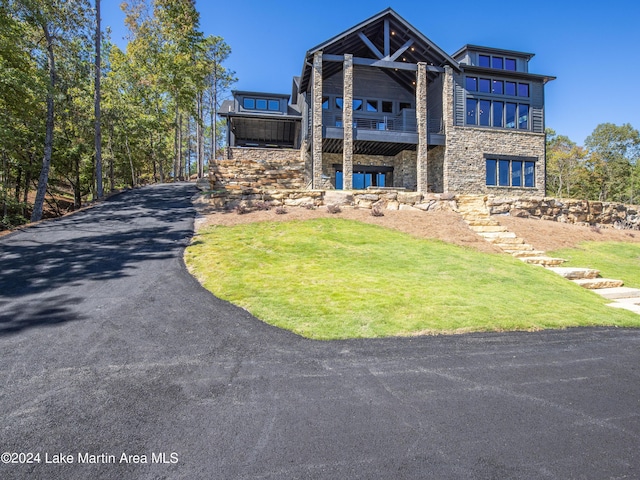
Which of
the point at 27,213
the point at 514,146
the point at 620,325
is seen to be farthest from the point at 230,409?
the point at 27,213

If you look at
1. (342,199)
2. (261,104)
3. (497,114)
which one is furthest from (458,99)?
(261,104)

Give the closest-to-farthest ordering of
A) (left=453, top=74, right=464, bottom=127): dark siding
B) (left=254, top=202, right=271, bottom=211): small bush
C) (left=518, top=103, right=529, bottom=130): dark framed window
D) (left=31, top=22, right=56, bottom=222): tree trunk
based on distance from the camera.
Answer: (left=254, top=202, right=271, bottom=211): small bush < (left=31, top=22, right=56, bottom=222): tree trunk < (left=453, top=74, right=464, bottom=127): dark siding < (left=518, top=103, right=529, bottom=130): dark framed window

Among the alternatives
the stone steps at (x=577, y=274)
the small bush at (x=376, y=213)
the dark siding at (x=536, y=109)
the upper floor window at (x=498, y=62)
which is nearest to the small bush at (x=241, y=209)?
the small bush at (x=376, y=213)

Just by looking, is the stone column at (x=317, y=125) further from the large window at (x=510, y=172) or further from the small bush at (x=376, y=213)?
the large window at (x=510, y=172)

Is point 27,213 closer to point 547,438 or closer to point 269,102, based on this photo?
point 269,102

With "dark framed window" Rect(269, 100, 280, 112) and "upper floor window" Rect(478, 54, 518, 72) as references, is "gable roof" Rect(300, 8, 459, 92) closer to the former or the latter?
"upper floor window" Rect(478, 54, 518, 72)

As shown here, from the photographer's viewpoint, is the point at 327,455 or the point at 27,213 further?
the point at 27,213

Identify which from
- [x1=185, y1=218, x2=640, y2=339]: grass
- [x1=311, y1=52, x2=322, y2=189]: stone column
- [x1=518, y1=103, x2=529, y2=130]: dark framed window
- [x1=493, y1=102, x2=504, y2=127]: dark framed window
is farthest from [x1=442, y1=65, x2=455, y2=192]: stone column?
[x1=185, y1=218, x2=640, y2=339]: grass

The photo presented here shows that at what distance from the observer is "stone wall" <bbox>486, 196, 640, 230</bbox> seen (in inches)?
644

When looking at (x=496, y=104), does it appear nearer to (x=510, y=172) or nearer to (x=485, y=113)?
(x=485, y=113)

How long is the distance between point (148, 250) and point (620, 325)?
11.1 metres

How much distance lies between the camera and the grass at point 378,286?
17.2ft

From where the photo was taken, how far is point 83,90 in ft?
71.8

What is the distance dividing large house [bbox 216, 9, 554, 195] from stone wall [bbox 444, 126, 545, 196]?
2.8 inches
